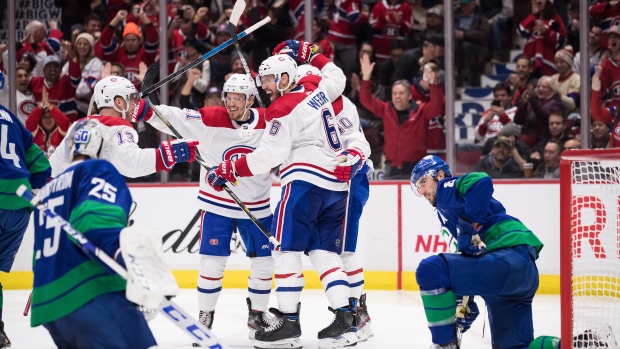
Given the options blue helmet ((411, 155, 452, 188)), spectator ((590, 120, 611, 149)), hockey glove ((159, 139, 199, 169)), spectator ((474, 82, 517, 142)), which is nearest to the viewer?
blue helmet ((411, 155, 452, 188))

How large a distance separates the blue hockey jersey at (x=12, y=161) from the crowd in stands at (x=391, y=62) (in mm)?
3185

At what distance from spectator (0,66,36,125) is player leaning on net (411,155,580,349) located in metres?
4.99

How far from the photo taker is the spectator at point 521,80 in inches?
287

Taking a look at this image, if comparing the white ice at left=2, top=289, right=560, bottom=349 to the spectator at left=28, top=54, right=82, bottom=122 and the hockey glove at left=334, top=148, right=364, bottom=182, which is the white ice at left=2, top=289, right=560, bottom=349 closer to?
the hockey glove at left=334, top=148, right=364, bottom=182

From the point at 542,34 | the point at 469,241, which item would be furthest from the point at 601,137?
the point at 469,241

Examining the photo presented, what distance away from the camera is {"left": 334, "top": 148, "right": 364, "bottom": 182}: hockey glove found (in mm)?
4672

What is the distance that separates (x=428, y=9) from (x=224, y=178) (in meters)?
3.41

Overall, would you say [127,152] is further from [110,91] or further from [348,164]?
[348,164]

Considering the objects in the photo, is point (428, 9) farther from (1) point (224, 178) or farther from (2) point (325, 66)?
(1) point (224, 178)

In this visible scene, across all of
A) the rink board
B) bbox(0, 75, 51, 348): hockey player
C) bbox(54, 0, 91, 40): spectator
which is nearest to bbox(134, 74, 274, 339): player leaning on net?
bbox(0, 75, 51, 348): hockey player

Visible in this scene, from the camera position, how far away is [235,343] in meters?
4.84

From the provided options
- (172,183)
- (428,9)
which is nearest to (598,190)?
(428,9)

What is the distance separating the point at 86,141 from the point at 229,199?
6.73 feet

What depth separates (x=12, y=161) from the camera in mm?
4363
